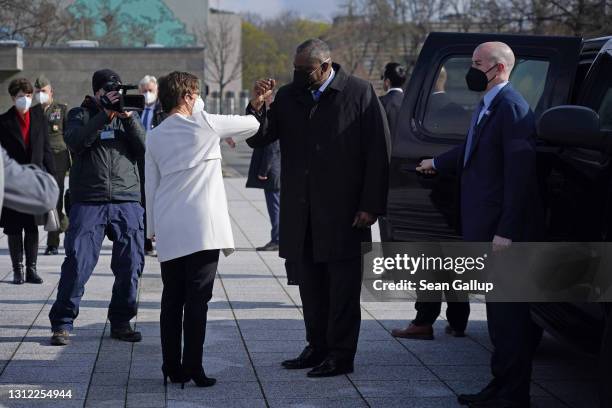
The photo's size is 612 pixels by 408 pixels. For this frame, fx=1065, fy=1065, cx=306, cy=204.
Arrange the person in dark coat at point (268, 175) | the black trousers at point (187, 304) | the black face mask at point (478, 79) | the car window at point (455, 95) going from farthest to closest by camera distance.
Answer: the person in dark coat at point (268, 175), the car window at point (455, 95), the black trousers at point (187, 304), the black face mask at point (478, 79)

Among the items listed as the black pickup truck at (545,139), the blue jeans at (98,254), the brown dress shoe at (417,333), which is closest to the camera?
the black pickup truck at (545,139)

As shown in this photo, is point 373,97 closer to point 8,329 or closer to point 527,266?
point 527,266

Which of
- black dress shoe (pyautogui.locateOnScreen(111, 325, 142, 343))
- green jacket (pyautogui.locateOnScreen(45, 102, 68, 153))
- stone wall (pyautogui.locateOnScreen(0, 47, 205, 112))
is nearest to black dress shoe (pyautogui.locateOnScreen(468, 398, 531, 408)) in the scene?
black dress shoe (pyautogui.locateOnScreen(111, 325, 142, 343))

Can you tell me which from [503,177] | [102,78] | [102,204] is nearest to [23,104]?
[102,78]

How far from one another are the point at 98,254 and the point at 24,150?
264cm

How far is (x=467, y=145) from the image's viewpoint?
223 inches

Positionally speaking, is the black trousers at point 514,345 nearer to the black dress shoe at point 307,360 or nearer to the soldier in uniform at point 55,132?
the black dress shoe at point 307,360

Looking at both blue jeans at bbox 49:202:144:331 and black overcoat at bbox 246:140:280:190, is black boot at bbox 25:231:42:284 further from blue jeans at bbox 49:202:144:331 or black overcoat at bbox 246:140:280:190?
black overcoat at bbox 246:140:280:190

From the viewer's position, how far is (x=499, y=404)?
5.53 m

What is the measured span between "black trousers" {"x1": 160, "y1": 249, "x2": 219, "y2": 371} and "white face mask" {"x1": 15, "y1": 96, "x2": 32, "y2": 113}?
13.4ft

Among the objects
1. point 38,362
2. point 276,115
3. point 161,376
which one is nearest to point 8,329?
point 38,362

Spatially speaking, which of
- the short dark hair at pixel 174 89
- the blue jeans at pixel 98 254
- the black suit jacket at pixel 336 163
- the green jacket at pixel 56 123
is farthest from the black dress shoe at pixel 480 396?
the green jacket at pixel 56 123

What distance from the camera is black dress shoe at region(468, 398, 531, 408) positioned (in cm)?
548

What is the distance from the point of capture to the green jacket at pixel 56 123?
37.9 feet
